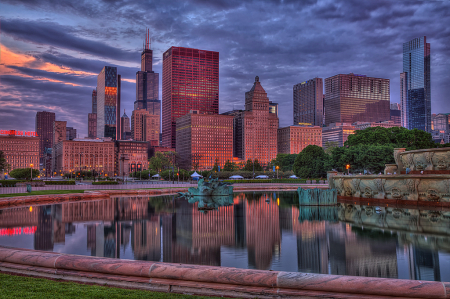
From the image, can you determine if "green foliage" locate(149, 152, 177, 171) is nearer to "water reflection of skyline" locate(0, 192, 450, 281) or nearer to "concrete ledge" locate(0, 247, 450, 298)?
"water reflection of skyline" locate(0, 192, 450, 281)

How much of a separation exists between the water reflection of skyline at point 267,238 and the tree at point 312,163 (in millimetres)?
63517

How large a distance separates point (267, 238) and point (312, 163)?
77777 mm

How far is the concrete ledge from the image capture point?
25.4ft

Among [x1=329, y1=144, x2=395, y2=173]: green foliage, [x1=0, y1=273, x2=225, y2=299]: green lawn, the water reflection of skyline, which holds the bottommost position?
the water reflection of skyline

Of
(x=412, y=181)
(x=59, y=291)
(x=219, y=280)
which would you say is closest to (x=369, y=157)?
(x=412, y=181)

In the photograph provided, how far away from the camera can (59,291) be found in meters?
8.38

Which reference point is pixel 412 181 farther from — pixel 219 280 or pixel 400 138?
pixel 400 138

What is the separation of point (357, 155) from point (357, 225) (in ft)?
A: 179

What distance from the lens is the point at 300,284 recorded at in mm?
8133

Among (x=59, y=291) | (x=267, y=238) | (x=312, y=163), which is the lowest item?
(x=267, y=238)

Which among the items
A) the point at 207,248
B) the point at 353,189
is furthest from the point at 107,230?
the point at 353,189

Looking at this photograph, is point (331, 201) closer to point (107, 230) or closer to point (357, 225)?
point (357, 225)

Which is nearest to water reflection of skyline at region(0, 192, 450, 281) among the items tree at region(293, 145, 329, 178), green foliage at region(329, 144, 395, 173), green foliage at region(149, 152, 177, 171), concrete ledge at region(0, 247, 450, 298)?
concrete ledge at region(0, 247, 450, 298)

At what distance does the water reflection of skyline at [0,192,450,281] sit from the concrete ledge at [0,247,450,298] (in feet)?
13.7
